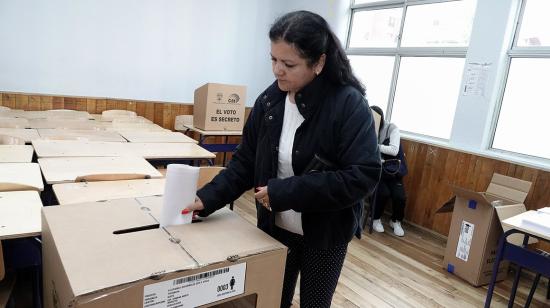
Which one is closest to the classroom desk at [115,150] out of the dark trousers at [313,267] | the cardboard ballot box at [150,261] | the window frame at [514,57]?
the cardboard ballot box at [150,261]

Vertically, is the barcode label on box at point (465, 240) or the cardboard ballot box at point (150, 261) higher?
the cardboard ballot box at point (150, 261)

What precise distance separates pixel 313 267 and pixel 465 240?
2.04 metres

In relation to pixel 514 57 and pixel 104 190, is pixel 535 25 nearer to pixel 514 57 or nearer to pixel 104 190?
pixel 514 57

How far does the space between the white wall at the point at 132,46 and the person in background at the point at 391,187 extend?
5.32ft

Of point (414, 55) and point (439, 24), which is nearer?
point (439, 24)

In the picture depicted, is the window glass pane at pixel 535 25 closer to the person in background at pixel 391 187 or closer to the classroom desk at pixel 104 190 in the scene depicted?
the person in background at pixel 391 187

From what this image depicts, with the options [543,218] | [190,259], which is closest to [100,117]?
[190,259]

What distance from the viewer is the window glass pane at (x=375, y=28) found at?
13.9 feet

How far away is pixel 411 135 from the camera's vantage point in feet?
13.0

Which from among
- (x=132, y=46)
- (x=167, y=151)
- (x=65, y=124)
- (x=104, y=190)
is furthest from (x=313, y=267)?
(x=132, y=46)

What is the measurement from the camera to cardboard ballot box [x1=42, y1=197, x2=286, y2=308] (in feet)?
2.29

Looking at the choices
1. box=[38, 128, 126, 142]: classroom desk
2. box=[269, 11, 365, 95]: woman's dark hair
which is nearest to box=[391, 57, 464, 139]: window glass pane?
box=[38, 128, 126, 142]: classroom desk

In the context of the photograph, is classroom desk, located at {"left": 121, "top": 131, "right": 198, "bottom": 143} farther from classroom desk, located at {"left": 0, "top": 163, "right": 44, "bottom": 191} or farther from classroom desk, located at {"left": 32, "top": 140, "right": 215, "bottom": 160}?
classroom desk, located at {"left": 0, "top": 163, "right": 44, "bottom": 191}

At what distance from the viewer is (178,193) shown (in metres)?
0.96
